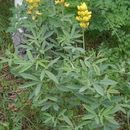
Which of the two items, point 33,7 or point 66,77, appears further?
point 33,7

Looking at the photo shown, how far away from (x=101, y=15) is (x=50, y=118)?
1.24 metres

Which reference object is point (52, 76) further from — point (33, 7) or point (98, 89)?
point (33, 7)

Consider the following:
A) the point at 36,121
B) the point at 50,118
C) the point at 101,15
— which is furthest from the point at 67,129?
the point at 101,15

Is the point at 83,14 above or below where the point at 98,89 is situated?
above

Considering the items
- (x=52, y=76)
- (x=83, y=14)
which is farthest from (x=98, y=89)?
(x=83, y=14)

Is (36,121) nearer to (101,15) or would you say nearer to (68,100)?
(68,100)

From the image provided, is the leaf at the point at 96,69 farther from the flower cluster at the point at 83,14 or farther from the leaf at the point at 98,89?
the flower cluster at the point at 83,14

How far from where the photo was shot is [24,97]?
3.16 m

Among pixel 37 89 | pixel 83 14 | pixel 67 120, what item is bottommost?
pixel 67 120

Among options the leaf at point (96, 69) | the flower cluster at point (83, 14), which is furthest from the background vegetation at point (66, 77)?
the flower cluster at point (83, 14)

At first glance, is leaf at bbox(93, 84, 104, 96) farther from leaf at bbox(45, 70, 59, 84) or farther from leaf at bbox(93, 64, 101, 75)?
leaf at bbox(45, 70, 59, 84)

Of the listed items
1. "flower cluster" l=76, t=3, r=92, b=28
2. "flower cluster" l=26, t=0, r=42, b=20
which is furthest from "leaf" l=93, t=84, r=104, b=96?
"flower cluster" l=26, t=0, r=42, b=20

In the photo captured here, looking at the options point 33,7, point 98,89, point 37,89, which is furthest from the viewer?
point 33,7

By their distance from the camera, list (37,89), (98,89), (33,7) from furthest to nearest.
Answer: (33,7), (37,89), (98,89)
